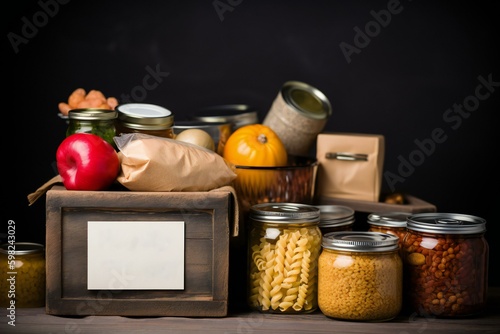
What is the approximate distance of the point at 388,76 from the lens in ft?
6.41

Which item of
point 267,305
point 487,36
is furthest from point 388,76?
point 267,305

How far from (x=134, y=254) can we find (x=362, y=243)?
42 centimetres

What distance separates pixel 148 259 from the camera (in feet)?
4.45

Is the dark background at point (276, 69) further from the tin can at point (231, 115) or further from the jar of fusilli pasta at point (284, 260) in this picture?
the jar of fusilli pasta at point (284, 260)

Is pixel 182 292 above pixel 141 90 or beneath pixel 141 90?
beneath

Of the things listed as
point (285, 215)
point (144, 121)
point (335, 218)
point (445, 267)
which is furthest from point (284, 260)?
point (144, 121)

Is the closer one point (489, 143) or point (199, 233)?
point (199, 233)

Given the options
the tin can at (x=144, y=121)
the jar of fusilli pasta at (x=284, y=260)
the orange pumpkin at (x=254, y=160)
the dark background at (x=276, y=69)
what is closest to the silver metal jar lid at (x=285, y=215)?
the jar of fusilli pasta at (x=284, y=260)

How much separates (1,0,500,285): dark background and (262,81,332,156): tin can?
18 centimetres

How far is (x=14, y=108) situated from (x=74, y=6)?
1.01ft

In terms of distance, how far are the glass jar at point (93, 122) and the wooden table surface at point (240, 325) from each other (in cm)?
35

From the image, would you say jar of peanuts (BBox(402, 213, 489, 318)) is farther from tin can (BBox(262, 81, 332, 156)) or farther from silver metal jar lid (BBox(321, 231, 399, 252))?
tin can (BBox(262, 81, 332, 156))

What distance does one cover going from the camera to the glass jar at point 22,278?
142 centimetres

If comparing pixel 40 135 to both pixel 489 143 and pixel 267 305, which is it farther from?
pixel 489 143
